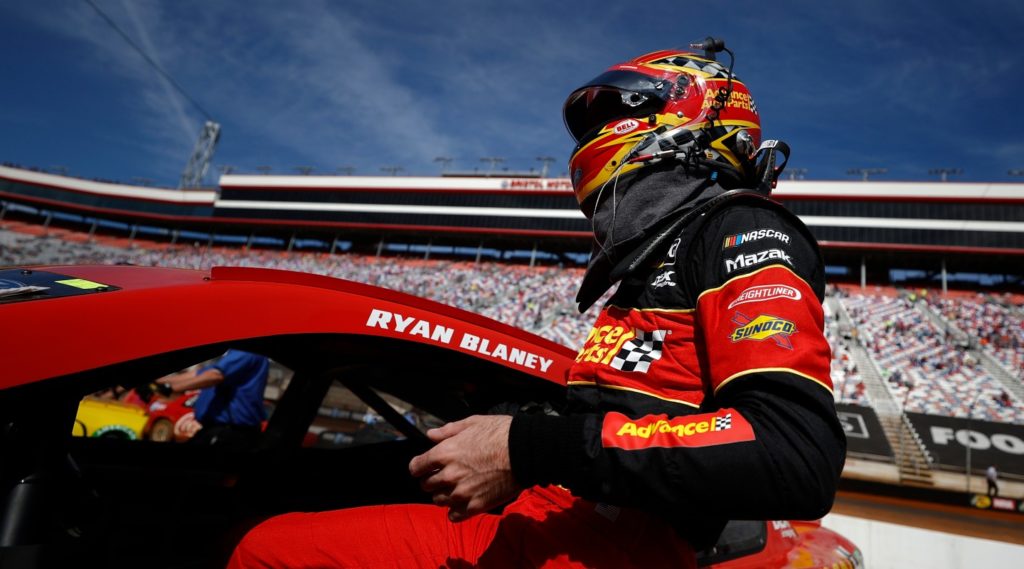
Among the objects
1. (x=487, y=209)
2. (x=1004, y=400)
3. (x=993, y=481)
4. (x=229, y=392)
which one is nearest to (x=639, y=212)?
(x=229, y=392)

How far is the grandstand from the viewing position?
16422 mm

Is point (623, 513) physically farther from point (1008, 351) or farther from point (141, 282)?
point (1008, 351)

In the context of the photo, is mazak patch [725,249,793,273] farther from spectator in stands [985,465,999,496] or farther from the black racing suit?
spectator in stands [985,465,999,496]

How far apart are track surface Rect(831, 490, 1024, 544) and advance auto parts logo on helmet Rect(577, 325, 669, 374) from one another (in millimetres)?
11540

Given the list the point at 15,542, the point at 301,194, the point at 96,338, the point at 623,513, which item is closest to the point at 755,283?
the point at 623,513

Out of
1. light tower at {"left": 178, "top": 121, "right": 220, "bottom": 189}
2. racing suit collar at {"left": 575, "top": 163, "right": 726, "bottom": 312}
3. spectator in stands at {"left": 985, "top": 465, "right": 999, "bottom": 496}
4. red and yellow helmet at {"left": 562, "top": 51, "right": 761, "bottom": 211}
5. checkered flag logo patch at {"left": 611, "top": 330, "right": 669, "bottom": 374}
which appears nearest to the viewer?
checkered flag logo patch at {"left": 611, "top": 330, "right": 669, "bottom": 374}

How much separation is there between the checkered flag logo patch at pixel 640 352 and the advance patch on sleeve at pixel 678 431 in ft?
0.81

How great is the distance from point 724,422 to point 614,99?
4.30 feet

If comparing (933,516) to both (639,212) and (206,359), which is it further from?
(206,359)

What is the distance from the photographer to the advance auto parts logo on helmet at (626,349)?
1.23 m

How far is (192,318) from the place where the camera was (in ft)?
3.68

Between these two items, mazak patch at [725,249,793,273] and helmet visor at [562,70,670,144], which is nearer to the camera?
mazak patch at [725,249,793,273]

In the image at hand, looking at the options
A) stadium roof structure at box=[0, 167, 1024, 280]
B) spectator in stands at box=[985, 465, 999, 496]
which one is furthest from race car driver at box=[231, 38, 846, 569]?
stadium roof structure at box=[0, 167, 1024, 280]

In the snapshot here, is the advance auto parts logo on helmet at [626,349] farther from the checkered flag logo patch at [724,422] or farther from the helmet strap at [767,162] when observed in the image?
the helmet strap at [767,162]
